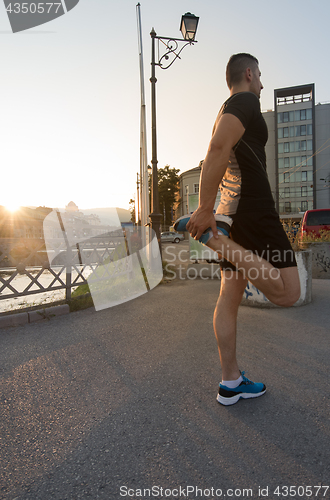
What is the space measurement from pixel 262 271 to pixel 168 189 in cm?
6675

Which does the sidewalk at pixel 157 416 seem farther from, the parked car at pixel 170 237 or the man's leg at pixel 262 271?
the parked car at pixel 170 237

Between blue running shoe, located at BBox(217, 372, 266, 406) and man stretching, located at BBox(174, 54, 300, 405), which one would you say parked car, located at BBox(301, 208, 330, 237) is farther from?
man stretching, located at BBox(174, 54, 300, 405)

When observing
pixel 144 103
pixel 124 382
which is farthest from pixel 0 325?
pixel 144 103

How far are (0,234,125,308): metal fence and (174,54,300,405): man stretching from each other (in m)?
4.00

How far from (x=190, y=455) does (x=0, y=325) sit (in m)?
3.78

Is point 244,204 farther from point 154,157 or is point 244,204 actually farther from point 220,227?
point 154,157

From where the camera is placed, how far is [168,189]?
6731cm

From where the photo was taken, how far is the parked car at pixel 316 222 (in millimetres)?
9727

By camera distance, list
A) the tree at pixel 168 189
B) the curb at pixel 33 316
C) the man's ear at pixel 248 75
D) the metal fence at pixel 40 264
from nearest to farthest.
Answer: the man's ear at pixel 248 75, the curb at pixel 33 316, the metal fence at pixel 40 264, the tree at pixel 168 189

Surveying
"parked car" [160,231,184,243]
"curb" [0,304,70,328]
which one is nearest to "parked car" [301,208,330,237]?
"curb" [0,304,70,328]

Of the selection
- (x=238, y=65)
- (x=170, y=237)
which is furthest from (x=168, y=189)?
(x=238, y=65)

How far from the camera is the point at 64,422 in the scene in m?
2.05

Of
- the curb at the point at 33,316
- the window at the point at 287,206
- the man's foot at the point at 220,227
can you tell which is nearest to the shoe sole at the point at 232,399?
the man's foot at the point at 220,227

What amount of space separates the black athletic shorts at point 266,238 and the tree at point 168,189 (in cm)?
6440
